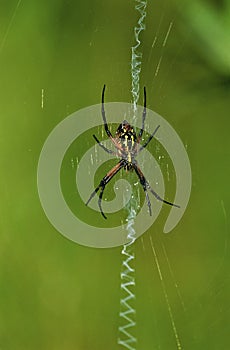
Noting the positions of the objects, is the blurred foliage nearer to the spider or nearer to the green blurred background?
the green blurred background

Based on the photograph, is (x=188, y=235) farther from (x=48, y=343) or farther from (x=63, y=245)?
(x=48, y=343)

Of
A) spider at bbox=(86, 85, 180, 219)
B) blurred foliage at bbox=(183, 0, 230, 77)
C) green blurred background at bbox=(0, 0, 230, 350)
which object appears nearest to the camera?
blurred foliage at bbox=(183, 0, 230, 77)

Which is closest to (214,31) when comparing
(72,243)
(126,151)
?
(126,151)

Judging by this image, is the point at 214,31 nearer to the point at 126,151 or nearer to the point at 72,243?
the point at 126,151

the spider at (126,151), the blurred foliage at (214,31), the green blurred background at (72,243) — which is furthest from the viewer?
the spider at (126,151)

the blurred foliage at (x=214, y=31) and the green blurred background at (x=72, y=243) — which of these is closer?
the blurred foliage at (x=214, y=31)

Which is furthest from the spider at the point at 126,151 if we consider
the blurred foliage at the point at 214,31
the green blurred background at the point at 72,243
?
the blurred foliage at the point at 214,31

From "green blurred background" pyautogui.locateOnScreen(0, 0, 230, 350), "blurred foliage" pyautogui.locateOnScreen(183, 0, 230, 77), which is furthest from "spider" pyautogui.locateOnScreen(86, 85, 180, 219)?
"blurred foliage" pyautogui.locateOnScreen(183, 0, 230, 77)

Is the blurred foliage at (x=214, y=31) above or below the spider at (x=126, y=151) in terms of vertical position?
below

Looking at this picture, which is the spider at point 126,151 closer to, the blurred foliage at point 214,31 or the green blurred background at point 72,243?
the green blurred background at point 72,243
